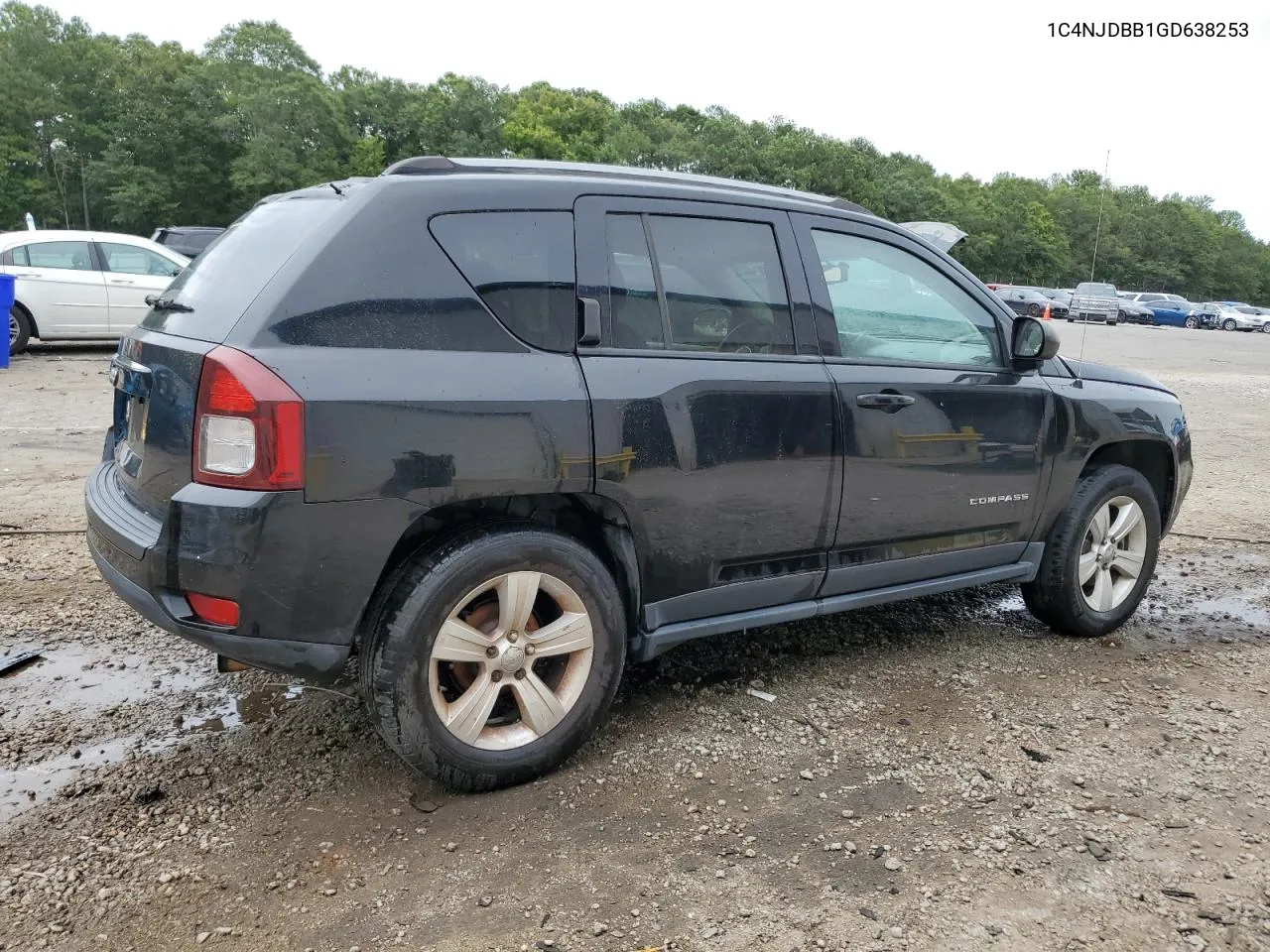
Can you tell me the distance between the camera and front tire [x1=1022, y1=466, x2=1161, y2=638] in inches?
166

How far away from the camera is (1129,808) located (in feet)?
9.64

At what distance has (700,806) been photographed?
289 cm

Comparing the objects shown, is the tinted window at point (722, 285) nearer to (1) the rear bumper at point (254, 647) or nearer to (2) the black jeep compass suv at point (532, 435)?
(2) the black jeep compass suv at point (532, 435)

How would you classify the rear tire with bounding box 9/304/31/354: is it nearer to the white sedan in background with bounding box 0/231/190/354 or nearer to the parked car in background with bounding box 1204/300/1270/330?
the white sedan in background with bounding box 0/231/190/354

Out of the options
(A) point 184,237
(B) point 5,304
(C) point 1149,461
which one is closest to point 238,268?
(C) point 1149,461

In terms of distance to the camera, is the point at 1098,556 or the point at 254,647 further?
the point at 1098,556

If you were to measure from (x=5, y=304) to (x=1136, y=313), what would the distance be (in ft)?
157

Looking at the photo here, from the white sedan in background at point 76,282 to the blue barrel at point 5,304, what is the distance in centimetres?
67

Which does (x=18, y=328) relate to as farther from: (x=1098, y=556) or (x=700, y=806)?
(x=1098, y=556)

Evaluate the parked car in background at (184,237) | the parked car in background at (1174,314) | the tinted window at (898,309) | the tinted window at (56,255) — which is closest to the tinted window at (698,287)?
the tinted window at (898,309)

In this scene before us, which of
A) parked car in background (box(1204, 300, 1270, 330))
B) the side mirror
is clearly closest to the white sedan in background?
the side mirror

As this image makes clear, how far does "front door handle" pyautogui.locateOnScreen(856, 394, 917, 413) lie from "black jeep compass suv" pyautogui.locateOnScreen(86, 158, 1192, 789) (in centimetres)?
1

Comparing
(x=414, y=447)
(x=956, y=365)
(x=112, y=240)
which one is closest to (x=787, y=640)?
(x=956, y=365)

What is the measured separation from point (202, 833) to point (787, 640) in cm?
247
